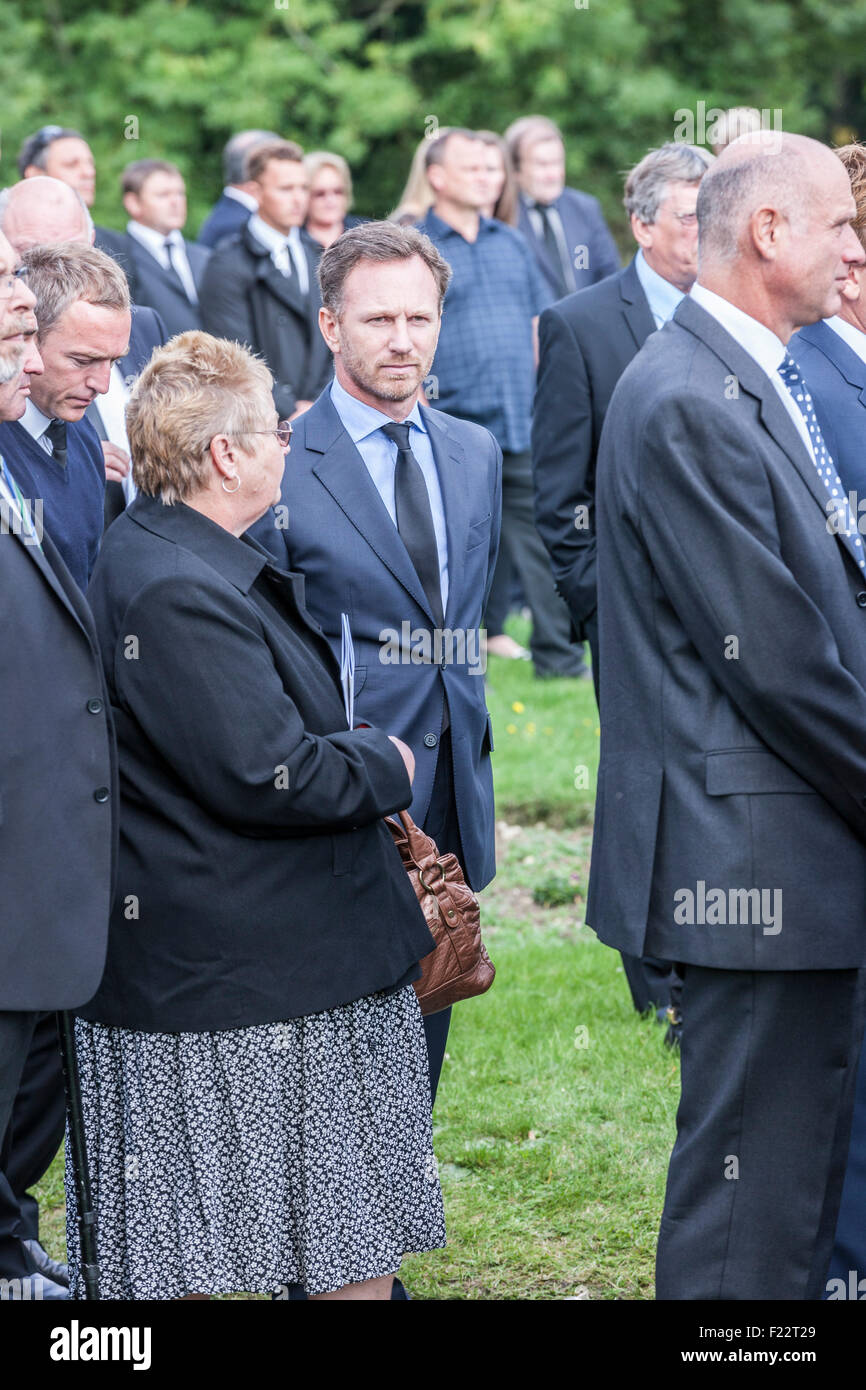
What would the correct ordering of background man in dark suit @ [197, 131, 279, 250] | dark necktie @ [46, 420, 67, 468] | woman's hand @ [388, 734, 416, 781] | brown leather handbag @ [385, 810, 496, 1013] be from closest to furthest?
woman's hand @ [388, 734, 416, 781]
brown leather handbag @ [385, 810, 496, 1013]
dark necktie @ [46, 420, 67, 468]
background man in dark suit @ [197, 131, 279, 250]

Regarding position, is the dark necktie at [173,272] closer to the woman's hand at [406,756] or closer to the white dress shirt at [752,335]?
the woman's hand at [406,756]

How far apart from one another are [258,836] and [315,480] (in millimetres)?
930

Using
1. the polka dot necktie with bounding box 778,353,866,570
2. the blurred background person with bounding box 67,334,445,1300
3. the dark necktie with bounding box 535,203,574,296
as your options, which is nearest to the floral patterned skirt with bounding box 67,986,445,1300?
the blurred background person with bounding box 67,334,445,1300

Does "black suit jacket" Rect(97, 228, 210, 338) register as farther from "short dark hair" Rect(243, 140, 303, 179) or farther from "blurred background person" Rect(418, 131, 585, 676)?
"blurred background person" Rect(418, 131, 585, 676)

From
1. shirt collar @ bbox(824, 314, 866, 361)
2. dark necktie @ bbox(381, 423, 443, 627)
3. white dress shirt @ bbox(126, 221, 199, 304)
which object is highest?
white dress shirt @ bbox(126, 221, 199, 304)

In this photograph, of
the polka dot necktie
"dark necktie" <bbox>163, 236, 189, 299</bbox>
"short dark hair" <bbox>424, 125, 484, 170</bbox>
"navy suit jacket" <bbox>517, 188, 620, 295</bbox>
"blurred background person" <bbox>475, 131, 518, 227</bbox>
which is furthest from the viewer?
"navy suit jacket" <bbox>517, 188, 620, 295</bbox>

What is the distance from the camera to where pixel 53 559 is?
9.84ft

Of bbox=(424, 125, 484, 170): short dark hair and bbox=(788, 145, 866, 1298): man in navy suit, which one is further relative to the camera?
bbox=(424, 125, 484, 170): short dark hair

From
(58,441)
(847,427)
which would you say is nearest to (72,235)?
(58,441)

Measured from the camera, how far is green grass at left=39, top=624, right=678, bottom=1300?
12.7ft

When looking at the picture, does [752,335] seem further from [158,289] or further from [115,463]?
[158,289]

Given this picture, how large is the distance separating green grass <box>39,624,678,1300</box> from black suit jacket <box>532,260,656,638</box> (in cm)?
123

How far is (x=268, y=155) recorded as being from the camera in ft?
27.2

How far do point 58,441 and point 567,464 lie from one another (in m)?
1.59
